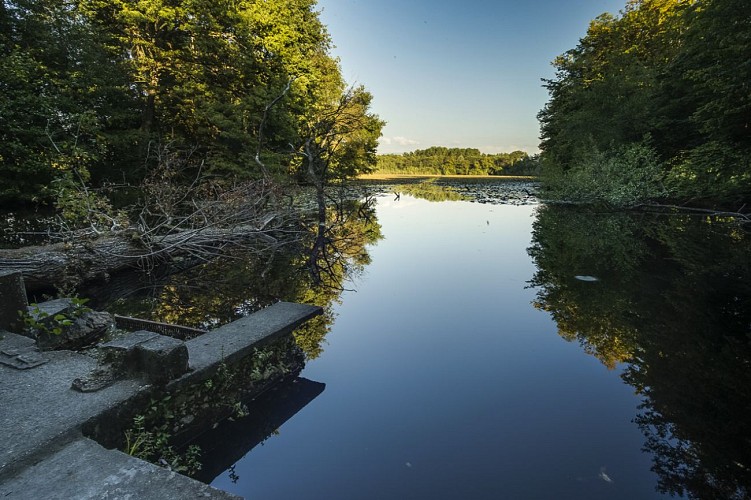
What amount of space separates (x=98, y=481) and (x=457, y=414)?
2.25m

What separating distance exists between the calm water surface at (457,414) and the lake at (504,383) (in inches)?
0.5

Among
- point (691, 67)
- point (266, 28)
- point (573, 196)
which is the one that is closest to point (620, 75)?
point (691, 67)

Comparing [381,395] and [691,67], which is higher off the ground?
[691,67]

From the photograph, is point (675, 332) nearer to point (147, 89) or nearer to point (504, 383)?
point (504, 383)

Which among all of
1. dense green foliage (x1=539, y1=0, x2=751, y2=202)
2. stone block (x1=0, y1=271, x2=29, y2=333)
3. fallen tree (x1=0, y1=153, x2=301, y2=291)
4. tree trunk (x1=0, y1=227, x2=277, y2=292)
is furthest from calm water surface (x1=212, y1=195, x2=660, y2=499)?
dense green foliage (x1=539, y1=0, x2=751, y2=202)

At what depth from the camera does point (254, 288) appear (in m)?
5.86

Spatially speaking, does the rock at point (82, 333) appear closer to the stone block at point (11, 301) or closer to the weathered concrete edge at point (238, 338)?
→ the stone block at point (11, 301)

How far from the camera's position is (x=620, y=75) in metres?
20.6

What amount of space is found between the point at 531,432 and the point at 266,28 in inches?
767

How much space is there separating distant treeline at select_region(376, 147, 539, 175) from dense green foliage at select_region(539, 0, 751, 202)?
73.5 meters

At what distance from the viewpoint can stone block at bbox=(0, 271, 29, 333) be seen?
3.25m

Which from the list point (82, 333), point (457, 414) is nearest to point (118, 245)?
point (82, 333)

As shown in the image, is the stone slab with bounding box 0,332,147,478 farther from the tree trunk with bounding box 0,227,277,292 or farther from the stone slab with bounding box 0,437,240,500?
the tree trunk with bounding box 0,227,277,292

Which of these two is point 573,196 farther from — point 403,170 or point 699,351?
point 403,170
